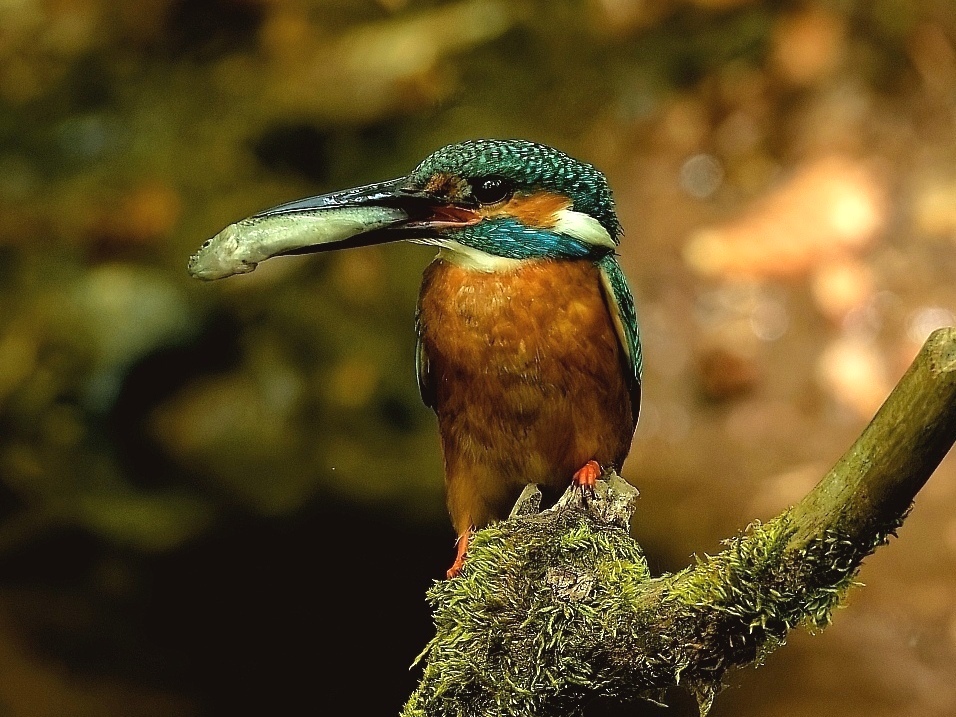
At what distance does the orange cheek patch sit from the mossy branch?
1.65 ft

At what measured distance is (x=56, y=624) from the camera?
13.7 feet

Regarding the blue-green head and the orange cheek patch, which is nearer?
the blue-green head

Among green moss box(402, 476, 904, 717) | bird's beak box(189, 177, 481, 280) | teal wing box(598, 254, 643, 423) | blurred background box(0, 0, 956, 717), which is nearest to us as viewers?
green moss box(402, 476, 904, 717)

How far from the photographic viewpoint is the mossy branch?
131 cm

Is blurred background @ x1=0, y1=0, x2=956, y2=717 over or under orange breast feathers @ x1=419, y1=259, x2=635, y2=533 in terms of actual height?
over

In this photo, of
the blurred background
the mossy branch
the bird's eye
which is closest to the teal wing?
the bird's eye

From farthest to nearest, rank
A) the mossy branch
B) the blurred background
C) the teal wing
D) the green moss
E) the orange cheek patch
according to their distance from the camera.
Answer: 1. the blurred background
2. the teal wing
3. the orange cheek patch
4. the green moss
5. the mossy branch

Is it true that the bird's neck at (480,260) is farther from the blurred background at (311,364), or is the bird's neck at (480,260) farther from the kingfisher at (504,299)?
the blurred background at (311,364)

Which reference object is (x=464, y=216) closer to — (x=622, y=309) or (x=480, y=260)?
(x=480, y=260)

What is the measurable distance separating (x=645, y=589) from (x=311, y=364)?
3248mm

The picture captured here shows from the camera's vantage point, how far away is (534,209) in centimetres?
200

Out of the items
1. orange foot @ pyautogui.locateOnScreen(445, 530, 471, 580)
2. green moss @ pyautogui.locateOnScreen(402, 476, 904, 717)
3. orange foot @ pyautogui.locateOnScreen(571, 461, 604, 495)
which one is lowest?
green moss @ pyautogui.locateOnScreen(402, 476, 904, 717)

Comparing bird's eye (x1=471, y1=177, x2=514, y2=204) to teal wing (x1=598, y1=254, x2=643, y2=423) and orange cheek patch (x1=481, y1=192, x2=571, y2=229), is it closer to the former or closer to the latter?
orange cheek patch (x1=481, y1=192, x2=571, y2=229)

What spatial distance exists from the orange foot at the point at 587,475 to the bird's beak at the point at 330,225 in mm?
537
